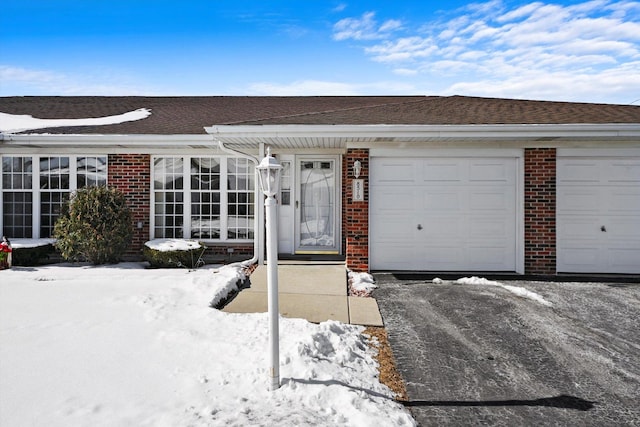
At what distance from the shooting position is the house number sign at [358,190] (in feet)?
26.2

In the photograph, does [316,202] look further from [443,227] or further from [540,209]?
[540,209]

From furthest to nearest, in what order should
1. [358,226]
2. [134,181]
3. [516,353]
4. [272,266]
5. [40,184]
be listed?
[40,184]
[134,181]
[358,226]
[516,353]
[272,266]

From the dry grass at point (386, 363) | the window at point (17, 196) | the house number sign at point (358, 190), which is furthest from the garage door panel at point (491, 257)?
the window at point (17, 196)

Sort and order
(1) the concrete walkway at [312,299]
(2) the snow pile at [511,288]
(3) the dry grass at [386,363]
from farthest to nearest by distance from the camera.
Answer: (2) the snow pile at [511,288], (1) the concrete walkway at [312,299], (3) the dry grass at [386,363]

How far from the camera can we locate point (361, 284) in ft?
23.1

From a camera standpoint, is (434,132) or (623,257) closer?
(434,132)

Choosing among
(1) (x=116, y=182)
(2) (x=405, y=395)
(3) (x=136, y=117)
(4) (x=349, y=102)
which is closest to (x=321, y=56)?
(4) (x=349, y=102)

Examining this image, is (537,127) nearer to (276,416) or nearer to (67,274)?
(276,416)

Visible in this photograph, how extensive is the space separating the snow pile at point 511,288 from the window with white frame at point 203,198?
4.78 metres

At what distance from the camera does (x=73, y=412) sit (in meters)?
2.90

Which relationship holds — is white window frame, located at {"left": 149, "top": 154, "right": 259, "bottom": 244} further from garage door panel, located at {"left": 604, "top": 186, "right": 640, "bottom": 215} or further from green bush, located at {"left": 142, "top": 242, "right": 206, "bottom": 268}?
garage door panel, located at {"left": 604, "top": 186, "right": 640, "bottom": 215}

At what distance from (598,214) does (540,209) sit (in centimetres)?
118

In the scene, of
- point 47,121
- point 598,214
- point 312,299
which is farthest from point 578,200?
point 47,121

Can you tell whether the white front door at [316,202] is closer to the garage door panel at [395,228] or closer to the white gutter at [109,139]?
the garage door panel at [395,228]
